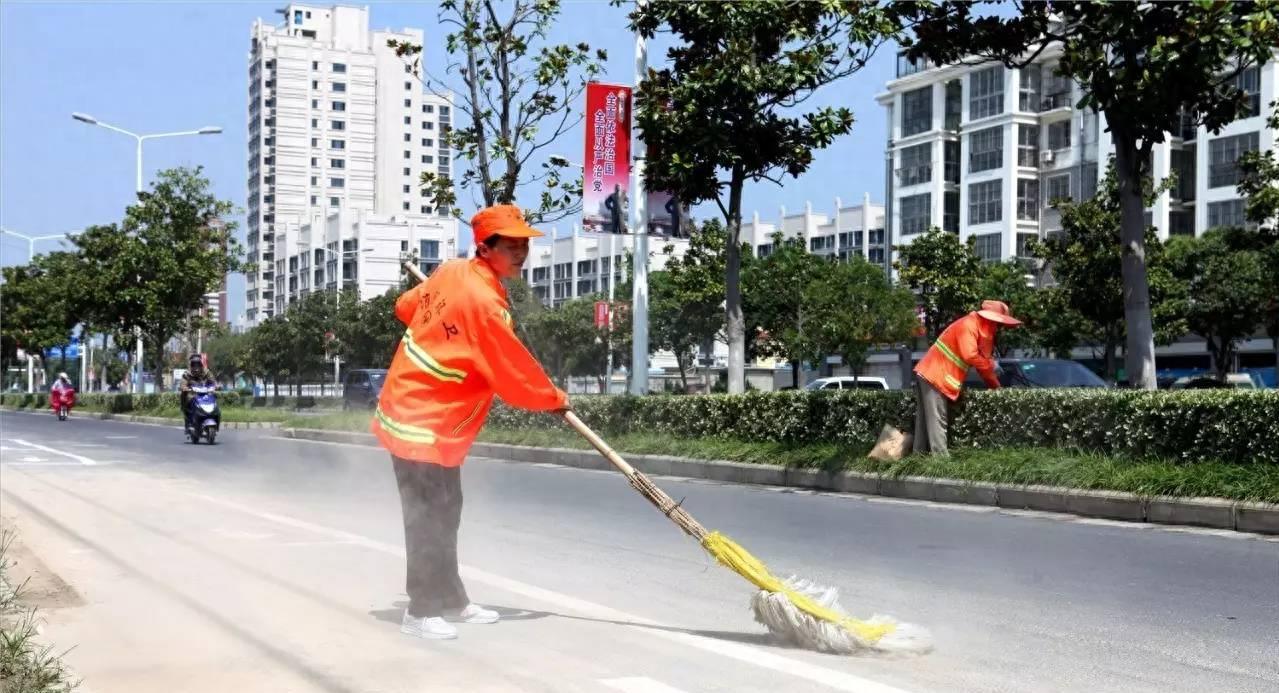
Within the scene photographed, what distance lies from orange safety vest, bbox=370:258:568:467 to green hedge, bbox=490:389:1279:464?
6.98 meters

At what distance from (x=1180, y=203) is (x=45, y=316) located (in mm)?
49250

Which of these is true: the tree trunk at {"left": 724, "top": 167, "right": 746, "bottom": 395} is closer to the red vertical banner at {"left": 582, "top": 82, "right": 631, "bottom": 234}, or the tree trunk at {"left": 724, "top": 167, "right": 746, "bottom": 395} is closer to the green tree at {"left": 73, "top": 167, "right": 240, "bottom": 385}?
the red vertical banner at {"left": 582, "top": 82, "right": 631, "bottom": 234}

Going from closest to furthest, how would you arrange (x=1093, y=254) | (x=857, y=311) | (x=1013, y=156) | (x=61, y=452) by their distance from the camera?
(x=61, y=452)
(x=1093, y=254)
(x=857, y=311)
(x=1013, y=156)

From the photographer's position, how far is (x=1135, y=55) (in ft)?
40.3

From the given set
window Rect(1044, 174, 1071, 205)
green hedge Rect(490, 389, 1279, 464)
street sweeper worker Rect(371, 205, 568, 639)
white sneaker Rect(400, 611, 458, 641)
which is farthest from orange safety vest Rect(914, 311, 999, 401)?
window Rect(1044, 174, 1071, 205)

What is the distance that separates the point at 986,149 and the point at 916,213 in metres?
5.72

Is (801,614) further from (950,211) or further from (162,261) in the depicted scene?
(950,211)

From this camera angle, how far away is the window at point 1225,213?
49.6 metres

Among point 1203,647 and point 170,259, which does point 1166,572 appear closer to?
point 1203,647

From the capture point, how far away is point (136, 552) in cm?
829

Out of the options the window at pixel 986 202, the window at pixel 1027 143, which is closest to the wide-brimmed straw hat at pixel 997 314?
the window at pixel 986 202

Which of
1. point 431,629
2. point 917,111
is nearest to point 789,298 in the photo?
point 917,111

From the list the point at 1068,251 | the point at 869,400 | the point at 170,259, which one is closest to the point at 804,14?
the point at 869,400

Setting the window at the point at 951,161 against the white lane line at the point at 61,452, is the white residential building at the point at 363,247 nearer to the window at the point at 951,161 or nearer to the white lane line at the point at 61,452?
the window at the point at 951,161
